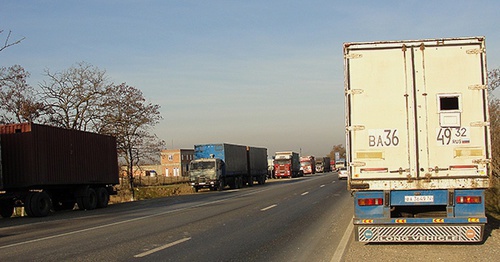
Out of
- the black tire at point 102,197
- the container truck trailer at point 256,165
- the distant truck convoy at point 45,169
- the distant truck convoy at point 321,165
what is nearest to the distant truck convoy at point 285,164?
the container truck trailer at point 256,165

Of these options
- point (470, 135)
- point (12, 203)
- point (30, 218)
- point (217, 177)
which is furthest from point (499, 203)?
point (217, 177)

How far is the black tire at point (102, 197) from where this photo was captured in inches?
1074

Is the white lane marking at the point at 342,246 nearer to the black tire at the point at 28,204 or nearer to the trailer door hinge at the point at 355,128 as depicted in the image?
the trailer door hinge at the point at 355,128

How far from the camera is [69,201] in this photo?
Result: 25844mm

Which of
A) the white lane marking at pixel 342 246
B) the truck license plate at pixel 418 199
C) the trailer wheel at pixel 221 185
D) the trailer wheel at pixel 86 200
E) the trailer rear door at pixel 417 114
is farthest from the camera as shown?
the trailer wheel at pixel 221 185

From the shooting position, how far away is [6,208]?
22891 millimetres

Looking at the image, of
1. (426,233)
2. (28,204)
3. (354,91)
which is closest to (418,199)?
(426,233)

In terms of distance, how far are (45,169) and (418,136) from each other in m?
17.4

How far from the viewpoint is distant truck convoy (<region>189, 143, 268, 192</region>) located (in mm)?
40969

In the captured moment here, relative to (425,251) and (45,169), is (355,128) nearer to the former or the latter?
(425,251)

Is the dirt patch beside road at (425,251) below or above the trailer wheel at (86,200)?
above

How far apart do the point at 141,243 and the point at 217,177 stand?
97.4 ft

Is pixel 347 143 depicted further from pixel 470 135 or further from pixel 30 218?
pixel 30 218

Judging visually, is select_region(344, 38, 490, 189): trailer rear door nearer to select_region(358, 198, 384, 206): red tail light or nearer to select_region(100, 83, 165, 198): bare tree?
select_region(358, 198, 384, 206): red tail light
